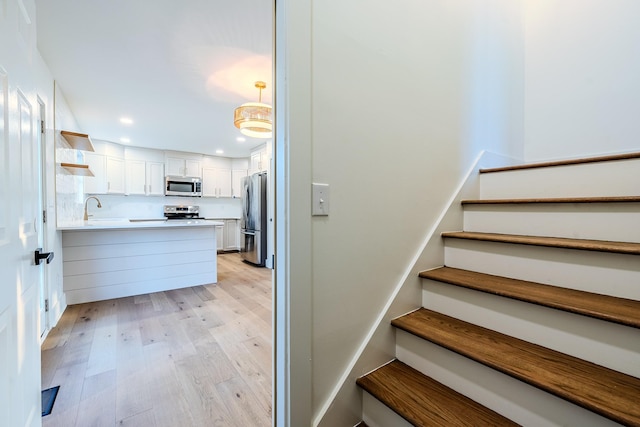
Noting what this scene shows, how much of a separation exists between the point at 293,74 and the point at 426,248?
108 centimetres

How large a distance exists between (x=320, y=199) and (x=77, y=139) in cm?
355

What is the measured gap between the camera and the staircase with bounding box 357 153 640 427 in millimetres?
825

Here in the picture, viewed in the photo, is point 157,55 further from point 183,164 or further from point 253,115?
point 183,164

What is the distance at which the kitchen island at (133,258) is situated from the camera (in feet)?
9.96

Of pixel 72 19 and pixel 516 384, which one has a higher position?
pixel 72 19

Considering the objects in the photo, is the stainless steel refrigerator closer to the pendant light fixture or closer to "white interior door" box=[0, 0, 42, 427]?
the pendant light fixture

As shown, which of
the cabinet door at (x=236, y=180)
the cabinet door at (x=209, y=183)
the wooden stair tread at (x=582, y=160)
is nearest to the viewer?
the wooden stair tread at (x=582, y=160)

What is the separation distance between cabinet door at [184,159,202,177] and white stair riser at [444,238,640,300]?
6.28m

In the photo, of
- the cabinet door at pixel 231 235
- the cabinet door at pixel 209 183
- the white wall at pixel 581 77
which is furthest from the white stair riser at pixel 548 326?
the cabinet door at pixel 209 183

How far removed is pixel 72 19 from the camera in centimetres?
187

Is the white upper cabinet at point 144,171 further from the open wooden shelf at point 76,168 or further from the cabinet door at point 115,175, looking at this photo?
the open wooden shelf at point 76,168

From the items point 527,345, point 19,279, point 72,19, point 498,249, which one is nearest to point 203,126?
point 72,19

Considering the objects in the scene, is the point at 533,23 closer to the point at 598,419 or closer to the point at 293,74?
the point at 293,74

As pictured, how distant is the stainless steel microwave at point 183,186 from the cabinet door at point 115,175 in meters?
0.83
